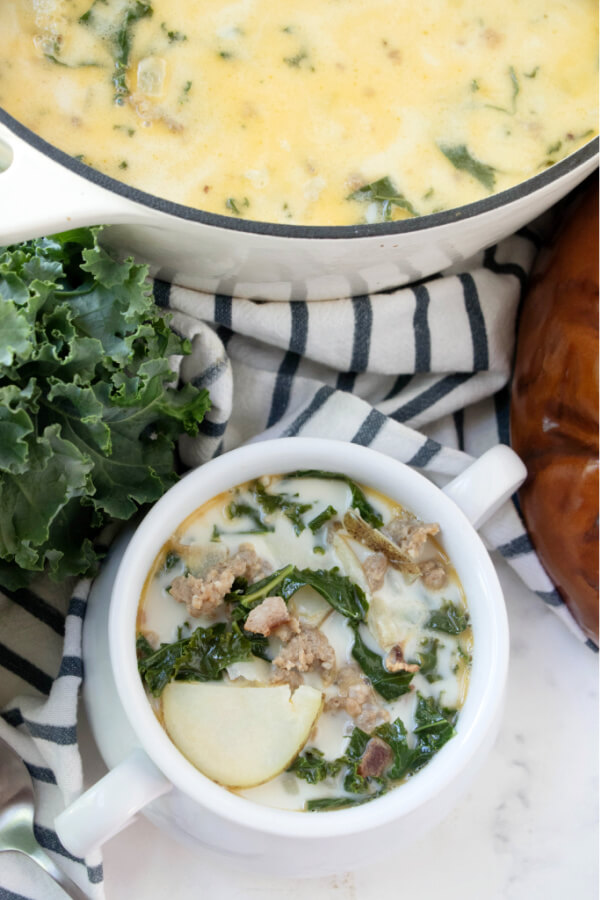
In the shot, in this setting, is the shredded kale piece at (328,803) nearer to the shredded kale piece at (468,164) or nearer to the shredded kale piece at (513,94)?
the shredded kale piece at (468,164)

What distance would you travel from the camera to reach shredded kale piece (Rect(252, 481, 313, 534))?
1449 mm

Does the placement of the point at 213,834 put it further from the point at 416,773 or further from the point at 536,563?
the point at 536,563

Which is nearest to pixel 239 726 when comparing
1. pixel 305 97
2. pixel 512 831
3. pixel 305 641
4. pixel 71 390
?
pixel 305 641

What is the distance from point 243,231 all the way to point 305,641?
52 centimetres

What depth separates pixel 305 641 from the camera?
135cm

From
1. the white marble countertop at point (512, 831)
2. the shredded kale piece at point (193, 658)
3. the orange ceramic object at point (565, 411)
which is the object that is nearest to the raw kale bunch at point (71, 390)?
the shredded kale piece at point (193, 658)

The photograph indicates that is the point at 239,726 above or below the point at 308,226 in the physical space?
below

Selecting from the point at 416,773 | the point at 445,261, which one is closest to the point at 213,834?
the point at 416,773

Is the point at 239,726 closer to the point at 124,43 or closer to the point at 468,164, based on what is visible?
the point at 468,164

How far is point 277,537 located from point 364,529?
12 cm

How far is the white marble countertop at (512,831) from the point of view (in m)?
1.57

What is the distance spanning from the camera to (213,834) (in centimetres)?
134

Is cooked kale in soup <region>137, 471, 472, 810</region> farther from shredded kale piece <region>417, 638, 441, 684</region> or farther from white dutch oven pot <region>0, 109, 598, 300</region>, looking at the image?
white dutch oven pot <region>0, 109, 598, 300</region>

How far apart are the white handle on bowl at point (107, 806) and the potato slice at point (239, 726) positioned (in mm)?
70
